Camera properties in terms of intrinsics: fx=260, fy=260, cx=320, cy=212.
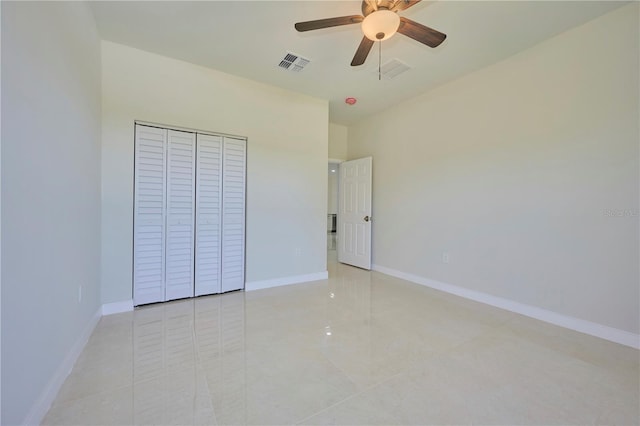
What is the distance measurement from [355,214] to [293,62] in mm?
2765

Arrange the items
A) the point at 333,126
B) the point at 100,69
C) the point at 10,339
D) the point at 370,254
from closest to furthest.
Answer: the point at 10,339
the point at 100,69
the point at 370,254
the point at 333,126

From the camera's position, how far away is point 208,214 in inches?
128

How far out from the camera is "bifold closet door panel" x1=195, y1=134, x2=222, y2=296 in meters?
3.18

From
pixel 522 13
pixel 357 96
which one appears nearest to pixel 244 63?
pixel 357 96

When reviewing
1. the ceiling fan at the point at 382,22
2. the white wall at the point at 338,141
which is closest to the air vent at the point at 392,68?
the ceiling fan at the point at 382,22

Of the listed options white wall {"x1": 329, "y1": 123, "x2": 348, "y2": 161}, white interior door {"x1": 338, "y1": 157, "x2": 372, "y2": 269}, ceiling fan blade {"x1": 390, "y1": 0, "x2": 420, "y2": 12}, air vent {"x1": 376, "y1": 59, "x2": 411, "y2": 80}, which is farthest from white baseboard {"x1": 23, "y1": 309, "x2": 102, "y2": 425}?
white wall {"x1": 329, "y1": 123, "x2": 348, "y2": 161}

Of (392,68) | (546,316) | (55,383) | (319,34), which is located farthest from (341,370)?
(392,68)

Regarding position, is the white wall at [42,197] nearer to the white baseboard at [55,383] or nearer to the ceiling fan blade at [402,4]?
the white baseboard at [55,383]

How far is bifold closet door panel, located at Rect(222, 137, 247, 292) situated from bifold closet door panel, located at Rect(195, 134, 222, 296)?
2.4 inches

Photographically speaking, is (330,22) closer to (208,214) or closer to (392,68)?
(392,68)

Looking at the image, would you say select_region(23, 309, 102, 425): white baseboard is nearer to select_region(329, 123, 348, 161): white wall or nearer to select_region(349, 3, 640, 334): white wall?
select_region(349, 3, 640, 334): white wall

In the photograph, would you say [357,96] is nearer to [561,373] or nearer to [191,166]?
[191,166]

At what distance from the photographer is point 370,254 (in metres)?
4.62

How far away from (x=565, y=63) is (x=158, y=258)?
15.3 feet
